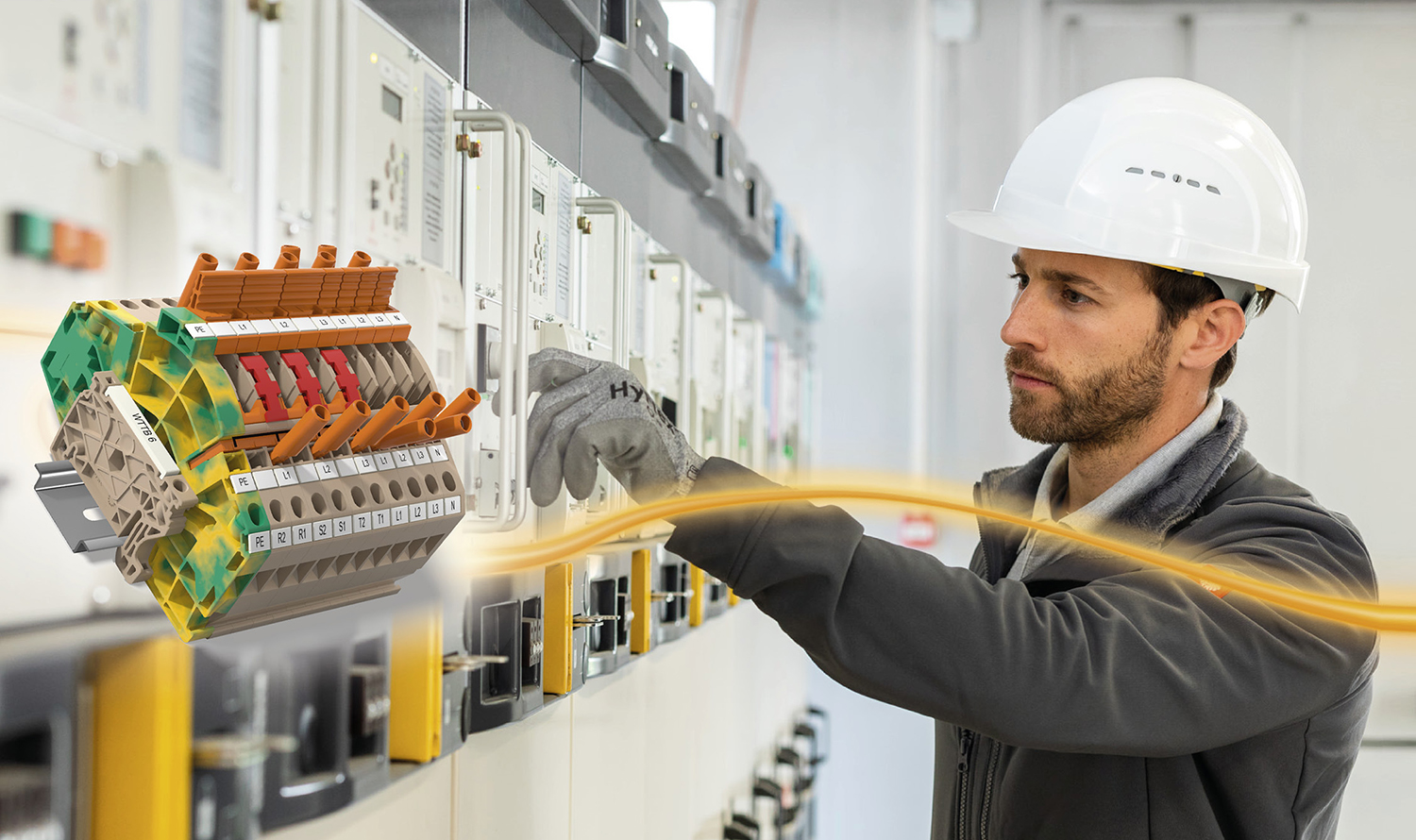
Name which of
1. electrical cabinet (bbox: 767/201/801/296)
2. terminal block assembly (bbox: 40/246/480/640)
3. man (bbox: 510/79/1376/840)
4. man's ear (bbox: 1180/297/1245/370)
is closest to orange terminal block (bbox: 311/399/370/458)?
terminal block assembly (bbox: 40/246/480/640)

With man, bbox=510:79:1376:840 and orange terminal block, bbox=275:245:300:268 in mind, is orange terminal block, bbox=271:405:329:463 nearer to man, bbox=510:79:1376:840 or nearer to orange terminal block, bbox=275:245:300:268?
orange terminal block, bbox=275:245:300:268

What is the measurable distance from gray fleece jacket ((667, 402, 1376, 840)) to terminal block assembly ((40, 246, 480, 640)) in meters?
0.33

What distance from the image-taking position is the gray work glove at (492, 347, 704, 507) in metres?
1.04

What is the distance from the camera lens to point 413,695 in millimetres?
1283

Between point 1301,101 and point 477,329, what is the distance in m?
5.02

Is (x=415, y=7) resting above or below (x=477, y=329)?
above

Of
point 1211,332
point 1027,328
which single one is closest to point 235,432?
point 1027,328

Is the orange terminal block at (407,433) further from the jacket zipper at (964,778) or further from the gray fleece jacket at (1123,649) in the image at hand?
the jacket zipper at (964,778)

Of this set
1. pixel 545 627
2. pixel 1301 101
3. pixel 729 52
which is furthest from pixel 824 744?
pixel 545 627

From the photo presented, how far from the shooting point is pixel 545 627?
169 centimetres

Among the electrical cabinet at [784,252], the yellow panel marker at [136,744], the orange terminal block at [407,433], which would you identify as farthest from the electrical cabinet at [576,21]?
the electrical cabinet at [784,252]

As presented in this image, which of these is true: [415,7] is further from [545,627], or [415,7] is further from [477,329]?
[545,627]

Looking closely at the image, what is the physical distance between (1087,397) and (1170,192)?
284 millimetres

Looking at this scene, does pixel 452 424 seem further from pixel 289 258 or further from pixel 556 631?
pixel 556 631
